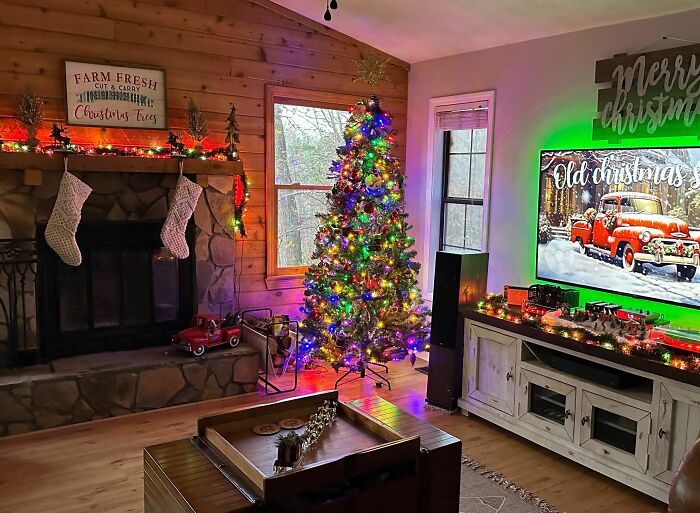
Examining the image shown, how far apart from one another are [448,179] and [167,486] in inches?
152

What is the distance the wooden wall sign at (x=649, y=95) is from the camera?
3.42 metres

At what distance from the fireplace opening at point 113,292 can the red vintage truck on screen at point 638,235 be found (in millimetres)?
2893

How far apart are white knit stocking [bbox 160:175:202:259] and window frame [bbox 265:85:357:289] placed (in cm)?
77

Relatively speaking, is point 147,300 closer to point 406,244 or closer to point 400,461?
point 406,244

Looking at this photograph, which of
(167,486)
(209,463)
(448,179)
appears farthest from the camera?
(448,179)

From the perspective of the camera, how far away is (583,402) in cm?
342

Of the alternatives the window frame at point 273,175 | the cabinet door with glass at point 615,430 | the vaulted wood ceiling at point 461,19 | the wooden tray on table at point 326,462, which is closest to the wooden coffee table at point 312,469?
the wooden tray on table at point 326,462

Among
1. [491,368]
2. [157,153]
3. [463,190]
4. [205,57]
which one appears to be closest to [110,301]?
[157,153]

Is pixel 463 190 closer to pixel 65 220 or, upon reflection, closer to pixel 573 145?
pixel 573 145

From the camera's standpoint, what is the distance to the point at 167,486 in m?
2.31

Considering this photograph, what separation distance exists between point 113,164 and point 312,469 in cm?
279

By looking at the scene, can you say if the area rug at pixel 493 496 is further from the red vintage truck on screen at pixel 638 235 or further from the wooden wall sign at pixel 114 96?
the wooden wall sign at pixel 114 96

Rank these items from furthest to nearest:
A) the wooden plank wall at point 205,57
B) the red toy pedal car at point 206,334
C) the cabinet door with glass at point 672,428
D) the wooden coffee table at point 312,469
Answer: the red toy pedal car at point 206,334, the wooden plank wall at point 205,57, the cabinet door with glass at point 672,428, the wooden coffee table at point 312,469

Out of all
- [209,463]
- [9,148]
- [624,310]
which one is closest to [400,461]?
[209,463]
